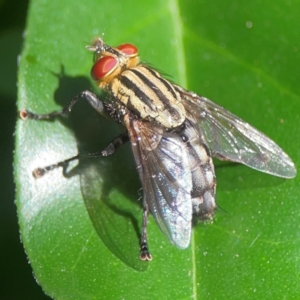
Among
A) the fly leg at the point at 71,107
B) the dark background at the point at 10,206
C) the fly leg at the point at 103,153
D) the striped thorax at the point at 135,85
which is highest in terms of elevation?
the striped thorax at the point at 135,85

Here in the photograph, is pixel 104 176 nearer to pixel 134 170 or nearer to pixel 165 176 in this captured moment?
pixel 134 170

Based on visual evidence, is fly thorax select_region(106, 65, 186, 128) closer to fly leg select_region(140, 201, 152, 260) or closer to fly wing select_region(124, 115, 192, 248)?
fly wing select_region(124, 115, 192, 248)

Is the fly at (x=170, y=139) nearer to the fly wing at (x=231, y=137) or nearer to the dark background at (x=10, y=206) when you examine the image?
the fly wing at (x=231, y=137)

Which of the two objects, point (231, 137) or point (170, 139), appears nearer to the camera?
point (170, 139)

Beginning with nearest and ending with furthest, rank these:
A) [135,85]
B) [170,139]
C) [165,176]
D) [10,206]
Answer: [165,176] → [170,139] → [135,85] → [10,206]

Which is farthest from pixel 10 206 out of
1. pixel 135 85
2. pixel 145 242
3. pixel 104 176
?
pixel 135 85

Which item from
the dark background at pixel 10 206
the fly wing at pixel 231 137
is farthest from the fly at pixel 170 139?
the dark background at pixel 10 206

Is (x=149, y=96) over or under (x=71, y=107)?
over

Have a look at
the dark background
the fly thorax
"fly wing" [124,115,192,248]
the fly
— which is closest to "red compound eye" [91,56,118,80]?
the fly
